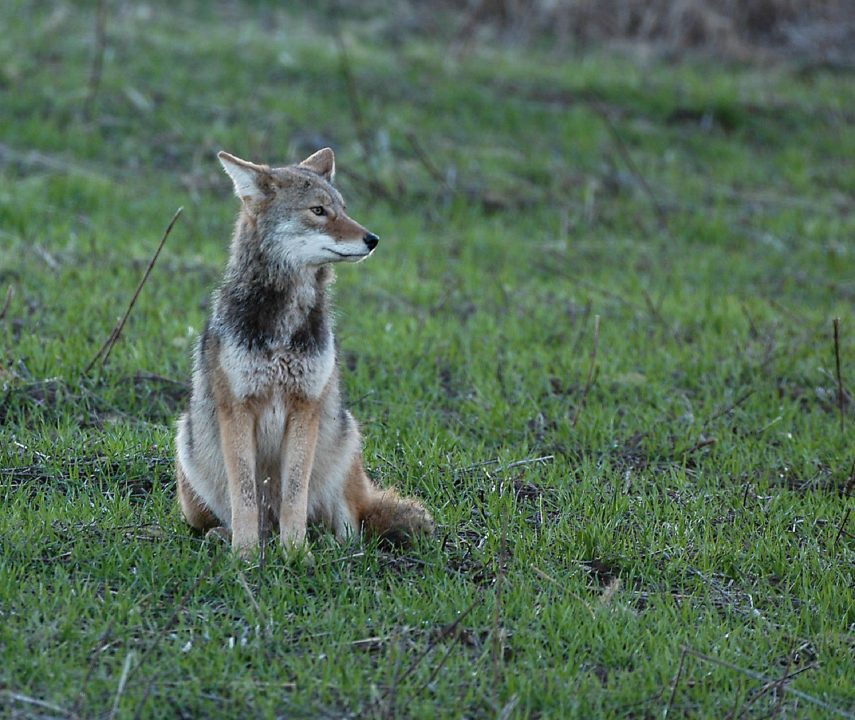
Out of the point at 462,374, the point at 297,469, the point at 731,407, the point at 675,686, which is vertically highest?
the point at 297,469

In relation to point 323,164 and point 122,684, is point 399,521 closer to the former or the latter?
point 122,684

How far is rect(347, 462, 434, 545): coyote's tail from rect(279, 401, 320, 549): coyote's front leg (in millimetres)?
383

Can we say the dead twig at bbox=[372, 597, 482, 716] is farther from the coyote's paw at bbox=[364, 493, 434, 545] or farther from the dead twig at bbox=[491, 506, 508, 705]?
the coyote's paw at bbox=[364, 493, 434, 545]

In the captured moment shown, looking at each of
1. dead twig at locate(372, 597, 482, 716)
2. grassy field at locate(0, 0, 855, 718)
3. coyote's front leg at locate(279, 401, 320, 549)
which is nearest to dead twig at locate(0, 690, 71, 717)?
grassy field at locate(0, 0, 855, 718)

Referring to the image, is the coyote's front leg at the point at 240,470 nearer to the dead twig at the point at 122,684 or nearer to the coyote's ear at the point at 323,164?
the dead twig at the point at 122,684

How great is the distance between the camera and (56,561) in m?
5.78

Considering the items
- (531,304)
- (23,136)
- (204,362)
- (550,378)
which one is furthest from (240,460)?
(23,136)

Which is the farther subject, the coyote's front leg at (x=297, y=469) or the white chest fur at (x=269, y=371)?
the coyote's front leg at (x=297, y=469)

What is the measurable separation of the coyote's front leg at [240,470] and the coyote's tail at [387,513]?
2.01ft

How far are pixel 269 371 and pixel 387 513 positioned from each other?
3.40 feet

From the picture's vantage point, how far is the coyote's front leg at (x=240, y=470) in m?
5.91

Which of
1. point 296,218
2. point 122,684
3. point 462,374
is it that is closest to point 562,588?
point 122,684

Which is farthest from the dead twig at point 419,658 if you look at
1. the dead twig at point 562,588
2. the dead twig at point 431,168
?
the dead twig at point 431,168

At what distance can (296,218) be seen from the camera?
6129 millimetres
